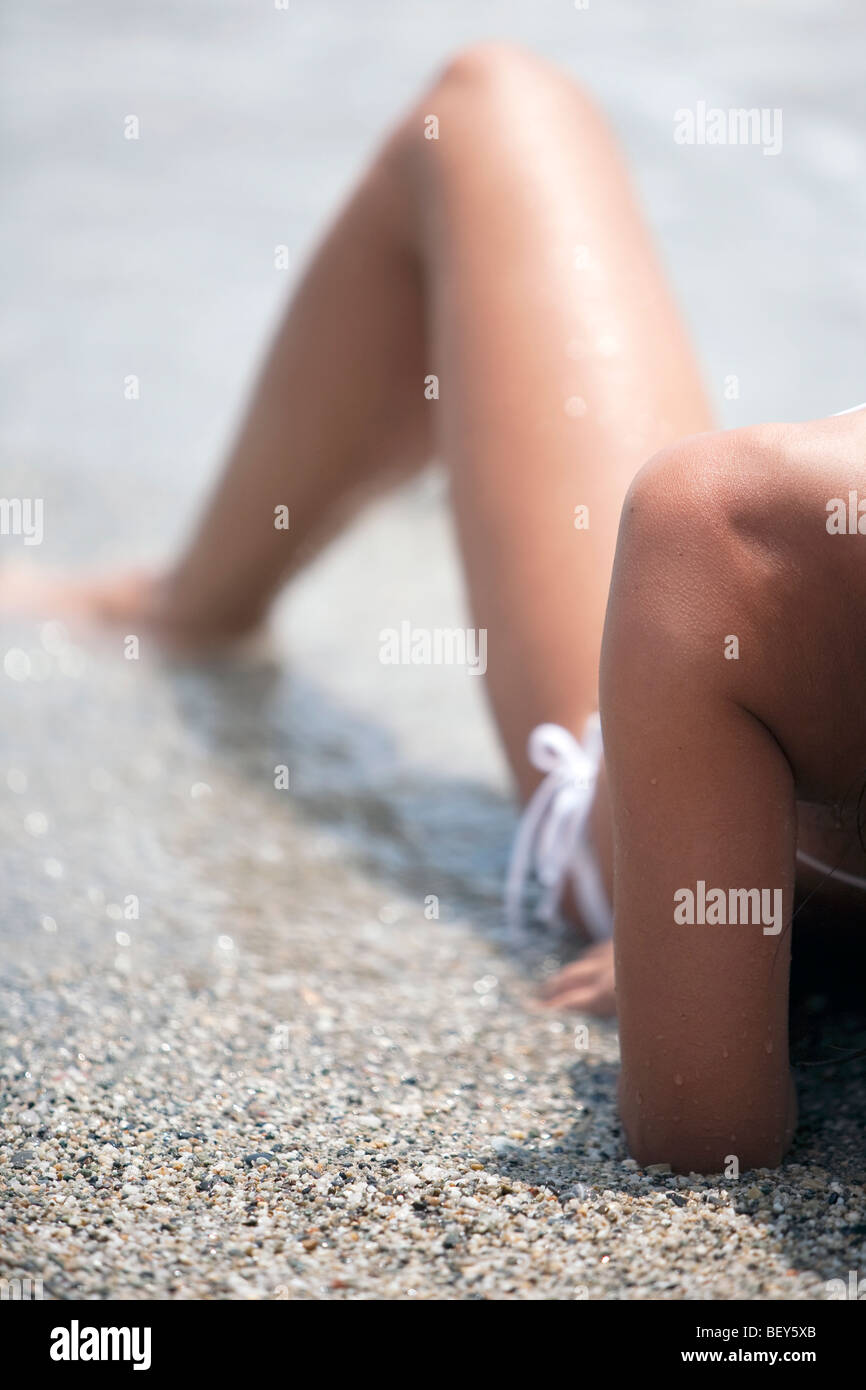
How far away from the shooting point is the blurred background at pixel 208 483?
1201 mm

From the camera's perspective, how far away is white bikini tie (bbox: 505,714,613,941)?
4.11ft

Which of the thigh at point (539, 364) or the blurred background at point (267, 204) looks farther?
the blurred background at point (267, 204)

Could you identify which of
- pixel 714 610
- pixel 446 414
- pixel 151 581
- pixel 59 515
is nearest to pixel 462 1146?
pixel 714 610

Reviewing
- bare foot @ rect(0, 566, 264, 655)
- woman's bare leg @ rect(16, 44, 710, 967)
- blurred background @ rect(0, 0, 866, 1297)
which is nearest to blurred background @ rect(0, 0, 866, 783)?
blurred background @ rect(0, 0, 866, 1297)

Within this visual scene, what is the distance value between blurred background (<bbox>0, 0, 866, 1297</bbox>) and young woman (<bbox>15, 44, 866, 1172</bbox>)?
0.11 metres

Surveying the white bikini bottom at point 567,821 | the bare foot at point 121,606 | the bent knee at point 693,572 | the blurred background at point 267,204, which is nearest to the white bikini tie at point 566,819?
the white bikini bottom at point 567,821

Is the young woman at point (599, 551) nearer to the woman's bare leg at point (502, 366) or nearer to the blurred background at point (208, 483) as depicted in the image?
the woman's bare leg at point (502, 366)

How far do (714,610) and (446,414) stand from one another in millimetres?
719

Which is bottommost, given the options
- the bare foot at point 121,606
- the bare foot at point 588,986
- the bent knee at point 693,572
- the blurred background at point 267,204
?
the bare foot at point 588,986

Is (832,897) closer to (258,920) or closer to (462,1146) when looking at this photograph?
(462,1146)

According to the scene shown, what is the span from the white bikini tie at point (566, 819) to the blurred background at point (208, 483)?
83 mm

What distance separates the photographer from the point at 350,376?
1734mm

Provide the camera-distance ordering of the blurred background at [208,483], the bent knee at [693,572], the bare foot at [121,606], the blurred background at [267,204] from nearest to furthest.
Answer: the bent knee at [693,572]
the blurred background at [208,483]
the bare foot at [121,606]
the blurred background at [267,204]

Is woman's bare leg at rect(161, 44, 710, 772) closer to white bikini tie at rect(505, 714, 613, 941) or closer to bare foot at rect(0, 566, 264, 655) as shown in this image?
white bikini tie at rect(505, 714, 613, 941)
